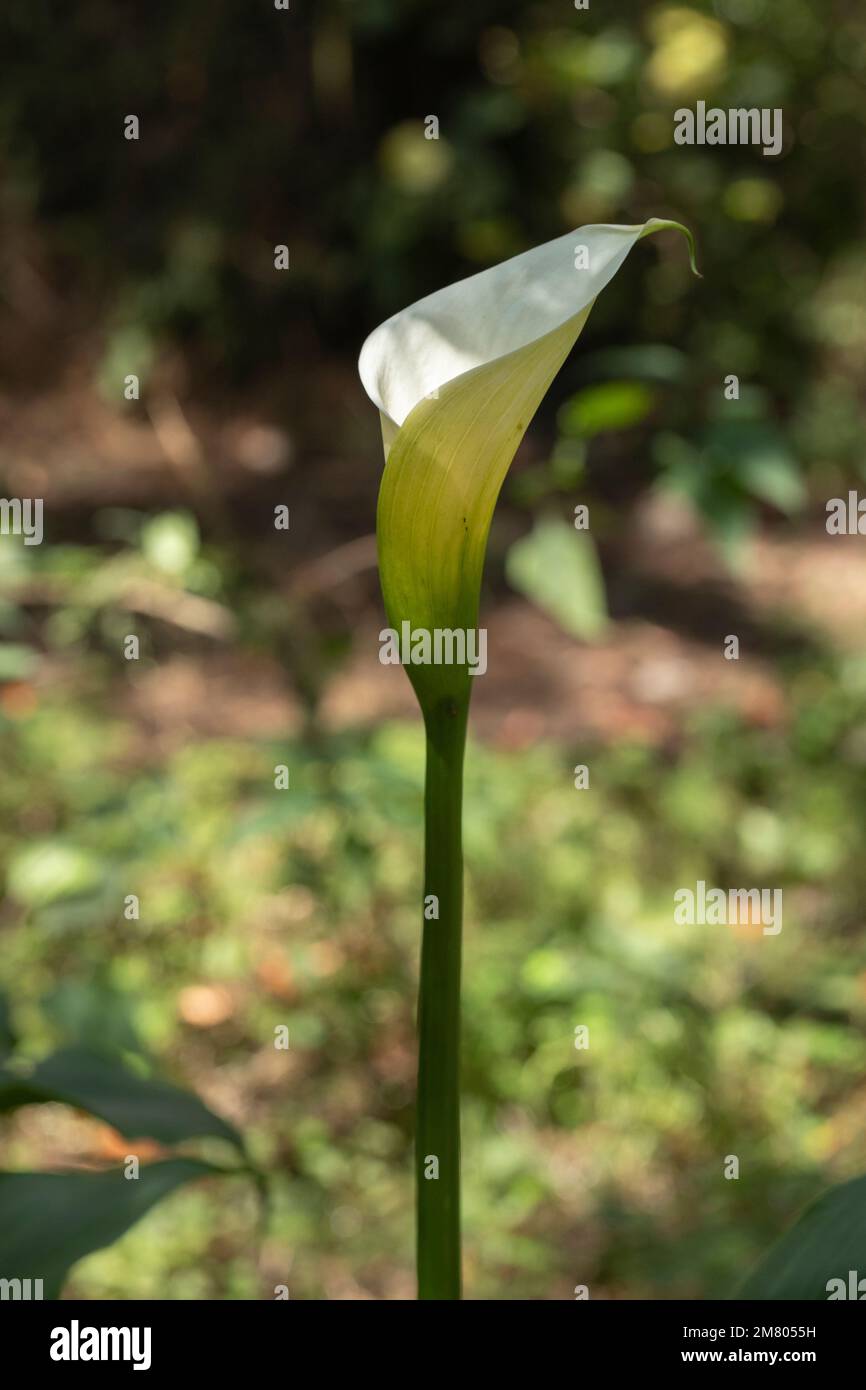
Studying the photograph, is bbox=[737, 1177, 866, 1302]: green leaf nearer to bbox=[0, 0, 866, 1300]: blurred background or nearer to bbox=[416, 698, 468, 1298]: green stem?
bbox=[416, 698, 468, 1298]: green stem

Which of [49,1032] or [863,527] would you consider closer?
[49,1032]

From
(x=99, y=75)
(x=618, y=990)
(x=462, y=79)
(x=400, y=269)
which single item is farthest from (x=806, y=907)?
(x=99, y=75)

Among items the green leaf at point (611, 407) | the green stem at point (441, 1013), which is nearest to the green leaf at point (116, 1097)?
the green stem at point (441, 1013)

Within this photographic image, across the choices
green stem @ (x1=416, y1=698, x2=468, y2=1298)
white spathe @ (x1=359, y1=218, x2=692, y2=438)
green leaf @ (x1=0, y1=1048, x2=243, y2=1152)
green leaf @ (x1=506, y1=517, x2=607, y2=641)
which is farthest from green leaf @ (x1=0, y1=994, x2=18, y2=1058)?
green leaf @ (x1=506, y1=517, x2=607, y2=641)

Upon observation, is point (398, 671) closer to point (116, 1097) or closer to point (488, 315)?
point (116, 1097)

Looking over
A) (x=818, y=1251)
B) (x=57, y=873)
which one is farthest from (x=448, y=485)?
(x=57, y=873)

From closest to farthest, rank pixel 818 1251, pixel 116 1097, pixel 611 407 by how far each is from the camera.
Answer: pixel 818 1251
pixel 116 1097
pixel 611 407
